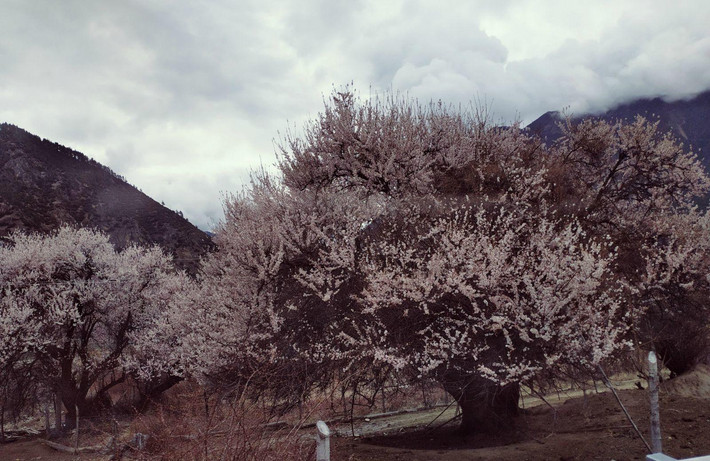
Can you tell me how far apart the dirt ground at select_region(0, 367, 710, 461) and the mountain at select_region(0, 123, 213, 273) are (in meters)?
48.4

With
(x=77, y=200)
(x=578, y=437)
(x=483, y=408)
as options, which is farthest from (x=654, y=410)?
(x=77, y=200)

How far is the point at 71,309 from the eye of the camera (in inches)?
865

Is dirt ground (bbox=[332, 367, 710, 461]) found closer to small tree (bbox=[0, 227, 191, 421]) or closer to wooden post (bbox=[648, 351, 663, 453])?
A: wooden post (bbox=[648, 351, 663, 453])

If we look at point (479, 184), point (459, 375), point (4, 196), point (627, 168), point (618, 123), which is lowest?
point (459, 375)

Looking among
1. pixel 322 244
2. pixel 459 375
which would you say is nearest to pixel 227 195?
pixel 322 244

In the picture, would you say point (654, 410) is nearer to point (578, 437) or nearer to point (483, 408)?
point (578, 437)

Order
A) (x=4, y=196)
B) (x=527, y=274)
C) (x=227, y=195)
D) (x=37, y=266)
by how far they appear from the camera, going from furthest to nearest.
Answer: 1. (x=4, y=196)
2. (x=37, y=266)
3. (x=227, y=195)
4. (x=527, y=274)

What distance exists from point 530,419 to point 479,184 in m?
6.00

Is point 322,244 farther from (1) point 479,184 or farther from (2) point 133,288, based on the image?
(2) point 133,288

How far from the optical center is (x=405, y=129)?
483 inches

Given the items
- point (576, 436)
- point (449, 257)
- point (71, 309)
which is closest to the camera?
point (449, 257)

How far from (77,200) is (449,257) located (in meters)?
71.2

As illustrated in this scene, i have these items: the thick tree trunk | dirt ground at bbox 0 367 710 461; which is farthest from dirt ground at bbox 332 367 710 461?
the thick tree trunk

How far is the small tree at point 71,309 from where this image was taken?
21625 millimetres
